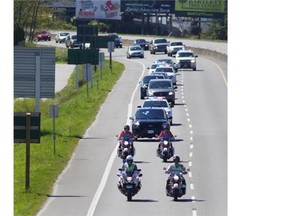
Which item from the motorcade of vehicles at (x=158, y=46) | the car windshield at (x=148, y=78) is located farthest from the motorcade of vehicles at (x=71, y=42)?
the car windshield at (x=148, y=78)

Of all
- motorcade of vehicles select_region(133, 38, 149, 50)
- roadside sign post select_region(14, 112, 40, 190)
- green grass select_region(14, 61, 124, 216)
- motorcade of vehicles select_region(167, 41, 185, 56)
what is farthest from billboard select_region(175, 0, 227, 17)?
roadside sign post select_region(14, 112, 40, 190)

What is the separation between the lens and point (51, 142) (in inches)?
2108

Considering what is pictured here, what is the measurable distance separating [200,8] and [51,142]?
89.2m

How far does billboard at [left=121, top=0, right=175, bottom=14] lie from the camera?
146m

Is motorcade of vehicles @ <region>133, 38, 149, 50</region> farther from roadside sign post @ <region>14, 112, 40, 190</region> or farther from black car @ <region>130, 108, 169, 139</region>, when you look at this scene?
roadside sign post @ <region>14, 112, 40, 190</region>

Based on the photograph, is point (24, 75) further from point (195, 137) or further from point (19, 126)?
point (19, 126)

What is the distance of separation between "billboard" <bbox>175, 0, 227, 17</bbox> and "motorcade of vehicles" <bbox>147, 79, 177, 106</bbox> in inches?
2566

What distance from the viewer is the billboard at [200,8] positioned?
138 m

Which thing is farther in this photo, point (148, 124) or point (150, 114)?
point (150, 114)

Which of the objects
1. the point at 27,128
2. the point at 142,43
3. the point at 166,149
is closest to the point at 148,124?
the point at 166,149

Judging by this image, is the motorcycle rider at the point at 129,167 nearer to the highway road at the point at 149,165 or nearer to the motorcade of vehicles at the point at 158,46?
the highway road at the point at 149,165

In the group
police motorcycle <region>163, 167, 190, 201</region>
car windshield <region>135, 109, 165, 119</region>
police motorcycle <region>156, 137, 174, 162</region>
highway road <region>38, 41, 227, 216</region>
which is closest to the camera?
highway road <region>38, 41, 227, 216</region>

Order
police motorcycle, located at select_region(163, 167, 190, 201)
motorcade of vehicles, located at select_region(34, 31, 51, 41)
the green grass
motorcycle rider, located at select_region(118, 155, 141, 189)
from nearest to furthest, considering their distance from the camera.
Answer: police motorcycle, located at select_region(163, 167, 190, 201), motorcycle rider, located at select_region(118, 155, 141, 189), the green grass, motorcade of vehicles, located at select_region(34, 31, 51, 41)

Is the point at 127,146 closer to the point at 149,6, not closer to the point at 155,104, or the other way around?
the point at 155,104
